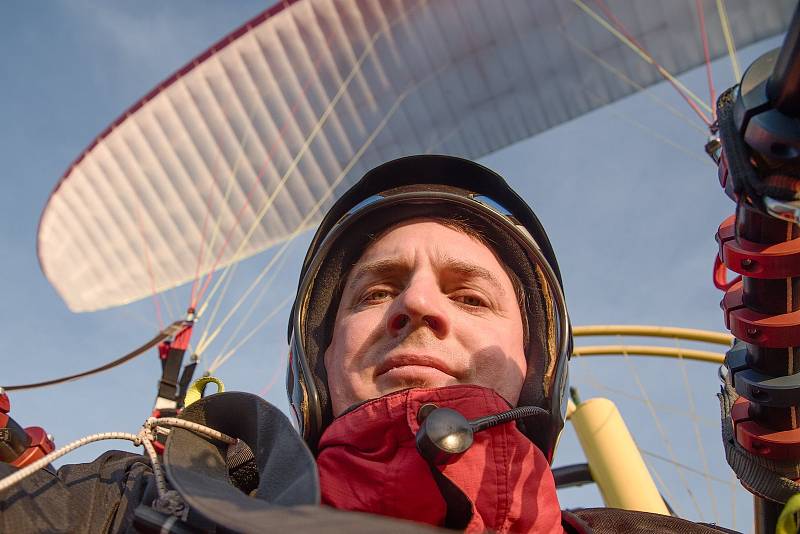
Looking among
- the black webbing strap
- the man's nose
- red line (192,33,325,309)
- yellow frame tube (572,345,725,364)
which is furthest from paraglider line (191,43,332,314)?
the man's nose

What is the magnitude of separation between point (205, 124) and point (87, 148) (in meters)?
2.15

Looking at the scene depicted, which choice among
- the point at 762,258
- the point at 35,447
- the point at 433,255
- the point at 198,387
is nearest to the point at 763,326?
the point at 762,258

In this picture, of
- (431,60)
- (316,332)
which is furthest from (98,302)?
(316,332)

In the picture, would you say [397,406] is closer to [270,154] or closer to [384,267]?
[384,267]

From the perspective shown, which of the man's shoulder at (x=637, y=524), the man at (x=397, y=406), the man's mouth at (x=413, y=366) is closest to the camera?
the man at (x=397, y=406)

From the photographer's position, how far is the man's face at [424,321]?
6.82 feet

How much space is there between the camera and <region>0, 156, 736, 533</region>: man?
4.71 ft

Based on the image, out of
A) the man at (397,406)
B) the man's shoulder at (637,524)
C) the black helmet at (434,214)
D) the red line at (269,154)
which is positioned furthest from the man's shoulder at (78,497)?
the red line at (269,154)

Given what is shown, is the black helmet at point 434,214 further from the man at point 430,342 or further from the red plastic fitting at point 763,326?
the red plastic fitting at point 763,326

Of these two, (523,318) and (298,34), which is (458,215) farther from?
(298,34)

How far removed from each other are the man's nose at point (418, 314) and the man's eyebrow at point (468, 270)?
18 centimetres

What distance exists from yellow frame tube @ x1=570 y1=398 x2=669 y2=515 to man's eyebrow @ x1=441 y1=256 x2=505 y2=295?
2.75m

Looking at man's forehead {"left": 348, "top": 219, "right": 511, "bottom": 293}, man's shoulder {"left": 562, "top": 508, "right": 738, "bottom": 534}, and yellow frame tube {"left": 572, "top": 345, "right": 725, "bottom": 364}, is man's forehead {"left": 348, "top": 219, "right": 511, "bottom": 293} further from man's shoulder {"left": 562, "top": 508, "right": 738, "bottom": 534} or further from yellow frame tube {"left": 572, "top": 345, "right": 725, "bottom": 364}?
yellow frame tube {"left": 572, "top": 345, "right": 725, "bottom": 364}

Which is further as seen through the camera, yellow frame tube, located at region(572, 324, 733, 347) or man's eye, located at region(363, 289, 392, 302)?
yellow frame tube, located at region(572, 324, 733, 347)
